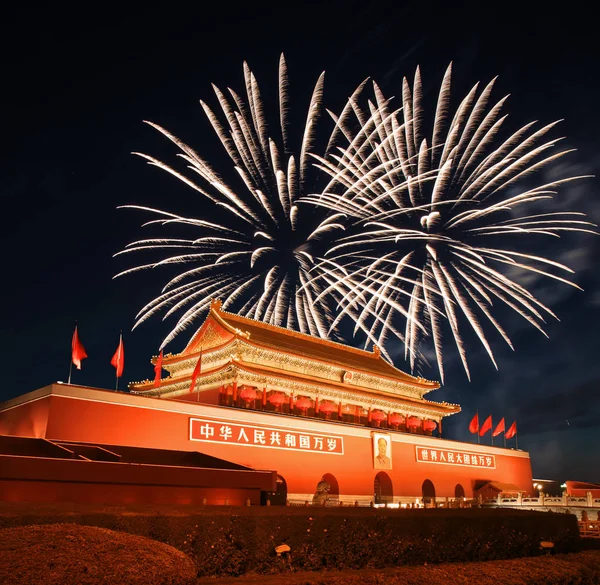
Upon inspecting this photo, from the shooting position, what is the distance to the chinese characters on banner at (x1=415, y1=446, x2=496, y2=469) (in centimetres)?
3356

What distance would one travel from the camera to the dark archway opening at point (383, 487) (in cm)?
3039

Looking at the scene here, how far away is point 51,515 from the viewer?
25.7ft

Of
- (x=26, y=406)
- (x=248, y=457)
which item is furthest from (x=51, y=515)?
(x=248, y=457)

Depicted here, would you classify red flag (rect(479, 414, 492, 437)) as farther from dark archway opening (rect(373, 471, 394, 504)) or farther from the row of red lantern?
dark archway opening (rect(373, 471, 394, 504))

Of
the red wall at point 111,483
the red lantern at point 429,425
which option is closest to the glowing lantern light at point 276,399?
the red wall at point 111,483

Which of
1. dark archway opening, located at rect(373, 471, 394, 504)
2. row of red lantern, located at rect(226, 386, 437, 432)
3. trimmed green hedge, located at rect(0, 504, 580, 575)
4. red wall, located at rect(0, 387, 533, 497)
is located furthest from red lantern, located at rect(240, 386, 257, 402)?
trimmed green hedge, located at rect(0, 504, 580, 575)

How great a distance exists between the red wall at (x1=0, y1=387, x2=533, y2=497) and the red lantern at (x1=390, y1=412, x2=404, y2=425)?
2.08 m

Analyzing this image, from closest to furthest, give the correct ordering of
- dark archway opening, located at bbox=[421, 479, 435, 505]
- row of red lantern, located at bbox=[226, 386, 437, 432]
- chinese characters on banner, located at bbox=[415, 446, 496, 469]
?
row of red lantern, located at bbox=[226, 386, 437, 432] < dark archway opening, located at bbox=[421, 479, 435, 505] < chinese characters on banner, located at bbox=[415, 446, 496, 469]

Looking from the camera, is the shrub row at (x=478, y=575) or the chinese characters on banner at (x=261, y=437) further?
the chinese characters on banner at (x=261, y=437)

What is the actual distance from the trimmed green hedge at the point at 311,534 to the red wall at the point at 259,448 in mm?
11769

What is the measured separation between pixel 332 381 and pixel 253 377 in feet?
17.3

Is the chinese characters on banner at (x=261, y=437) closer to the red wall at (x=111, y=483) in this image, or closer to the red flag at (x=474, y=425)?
the red wall at (x=111, y=483)

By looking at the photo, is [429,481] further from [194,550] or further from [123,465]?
[194,550]

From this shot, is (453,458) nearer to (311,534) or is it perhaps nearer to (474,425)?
(474,425)
